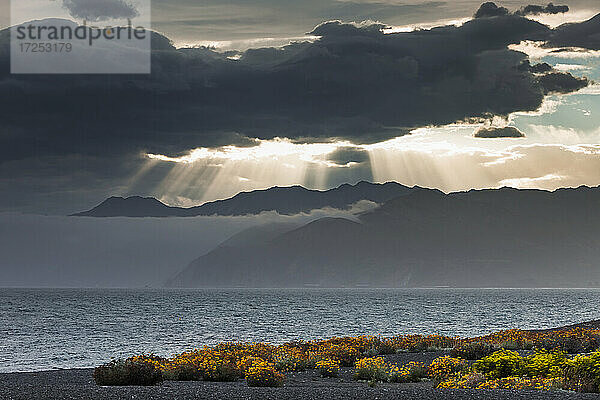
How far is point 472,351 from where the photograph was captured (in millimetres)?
33625

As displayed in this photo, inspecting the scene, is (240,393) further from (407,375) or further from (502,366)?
(502,366)

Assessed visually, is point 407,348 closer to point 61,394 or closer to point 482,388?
point 482,388

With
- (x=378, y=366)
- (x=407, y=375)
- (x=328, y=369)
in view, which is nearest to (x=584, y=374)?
(x=407, y=375)

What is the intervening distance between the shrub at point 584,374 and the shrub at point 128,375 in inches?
518

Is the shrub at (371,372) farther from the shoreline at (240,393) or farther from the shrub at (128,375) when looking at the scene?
the shrub at (128,375)

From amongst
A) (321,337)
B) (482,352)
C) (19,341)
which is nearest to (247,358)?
(482,352)

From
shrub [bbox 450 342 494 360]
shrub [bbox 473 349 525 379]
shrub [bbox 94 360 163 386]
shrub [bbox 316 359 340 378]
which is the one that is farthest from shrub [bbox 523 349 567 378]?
shrub [bbox 94 360 163 386]

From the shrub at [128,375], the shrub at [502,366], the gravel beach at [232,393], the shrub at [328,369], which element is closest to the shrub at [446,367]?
the shrub at [502,366]

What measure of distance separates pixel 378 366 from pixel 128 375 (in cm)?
935

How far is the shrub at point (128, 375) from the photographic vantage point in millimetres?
24000

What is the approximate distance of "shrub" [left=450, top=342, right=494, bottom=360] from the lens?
1318 inches

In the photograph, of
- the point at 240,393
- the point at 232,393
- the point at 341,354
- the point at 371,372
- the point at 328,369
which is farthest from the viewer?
the point at 341,354

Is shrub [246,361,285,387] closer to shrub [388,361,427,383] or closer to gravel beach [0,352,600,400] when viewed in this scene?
gravel beach [0,352,600,400]

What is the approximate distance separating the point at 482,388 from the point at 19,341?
49.3 meters
